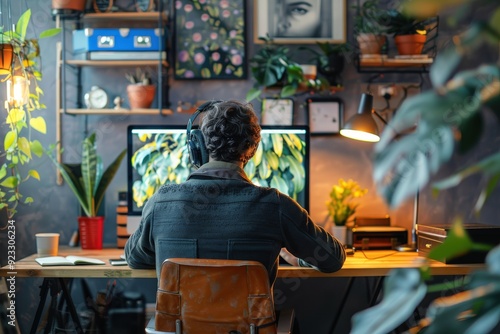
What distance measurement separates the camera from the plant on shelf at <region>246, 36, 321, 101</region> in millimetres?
3275

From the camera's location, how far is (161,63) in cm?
328

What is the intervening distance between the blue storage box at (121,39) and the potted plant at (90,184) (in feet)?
1.27

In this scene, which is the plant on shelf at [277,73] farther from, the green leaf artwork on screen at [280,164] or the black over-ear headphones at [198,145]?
the black over-ear headphones at [198,145]

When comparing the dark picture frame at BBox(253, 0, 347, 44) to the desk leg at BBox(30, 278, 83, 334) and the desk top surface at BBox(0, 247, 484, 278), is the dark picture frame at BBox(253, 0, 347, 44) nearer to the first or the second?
the desk top surface at BBox(0, 247, 484, 278)

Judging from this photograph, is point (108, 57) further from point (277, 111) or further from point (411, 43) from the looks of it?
point (411, 43)

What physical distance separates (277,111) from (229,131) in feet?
3.67

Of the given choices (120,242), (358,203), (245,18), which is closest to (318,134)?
(358,203)

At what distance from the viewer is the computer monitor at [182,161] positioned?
3.05 metres

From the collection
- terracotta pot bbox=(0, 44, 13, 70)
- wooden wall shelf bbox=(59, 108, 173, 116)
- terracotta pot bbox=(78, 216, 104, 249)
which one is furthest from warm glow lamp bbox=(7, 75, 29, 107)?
terracotta pot bbox=(78, 216, 104, 249)

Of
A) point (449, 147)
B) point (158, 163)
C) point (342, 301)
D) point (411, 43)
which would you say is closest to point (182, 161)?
point (158, 163)

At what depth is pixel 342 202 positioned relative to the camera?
3301mm

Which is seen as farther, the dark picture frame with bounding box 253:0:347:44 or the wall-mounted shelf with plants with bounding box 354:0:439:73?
the dark picture frame with bounding box 253:0:347:44

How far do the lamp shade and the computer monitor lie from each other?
177mm

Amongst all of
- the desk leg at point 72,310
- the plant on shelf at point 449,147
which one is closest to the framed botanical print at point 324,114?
the desk leg at point 72,310
